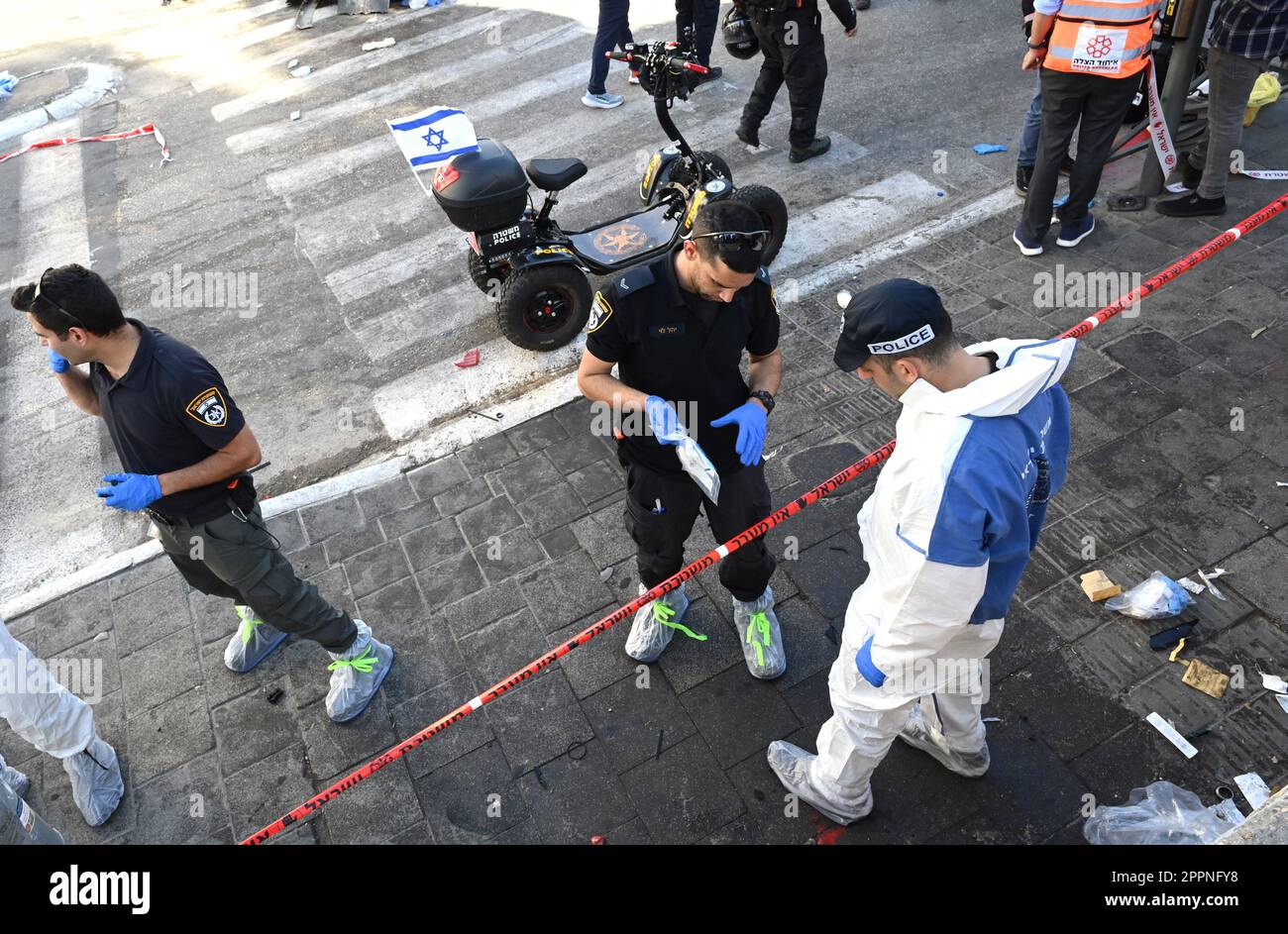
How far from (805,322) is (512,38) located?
7714mm

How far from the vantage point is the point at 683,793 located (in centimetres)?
363

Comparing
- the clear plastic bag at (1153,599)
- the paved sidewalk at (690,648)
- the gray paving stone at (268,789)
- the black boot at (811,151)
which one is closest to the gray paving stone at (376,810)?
the paved sidewalk at (690,648)

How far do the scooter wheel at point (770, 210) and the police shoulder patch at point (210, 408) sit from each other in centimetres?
382

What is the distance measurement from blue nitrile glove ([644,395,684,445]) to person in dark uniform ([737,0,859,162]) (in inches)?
210

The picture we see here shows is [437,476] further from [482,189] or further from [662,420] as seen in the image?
[662,420]

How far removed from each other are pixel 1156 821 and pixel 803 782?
52.3 inches

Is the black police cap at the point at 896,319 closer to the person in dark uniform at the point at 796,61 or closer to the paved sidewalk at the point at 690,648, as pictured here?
the paved sidewalk at the point at 690,648

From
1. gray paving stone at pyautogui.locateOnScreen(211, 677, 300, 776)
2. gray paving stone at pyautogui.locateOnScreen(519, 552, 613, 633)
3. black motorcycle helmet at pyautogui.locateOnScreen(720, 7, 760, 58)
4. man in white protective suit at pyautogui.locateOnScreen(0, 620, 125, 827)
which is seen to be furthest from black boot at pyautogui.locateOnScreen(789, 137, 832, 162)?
man in white protective suit at pyautogui.locateOnScreen(0, 620, 125, 827)

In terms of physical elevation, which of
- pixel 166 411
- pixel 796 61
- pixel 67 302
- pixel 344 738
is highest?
pixel 67 302

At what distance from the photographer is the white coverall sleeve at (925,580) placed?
8.01 feet

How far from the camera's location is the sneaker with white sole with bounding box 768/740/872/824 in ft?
11.1

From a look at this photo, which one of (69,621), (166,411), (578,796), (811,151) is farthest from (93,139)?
(578,796)

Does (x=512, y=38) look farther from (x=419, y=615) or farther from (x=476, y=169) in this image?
(x=419, y=615)

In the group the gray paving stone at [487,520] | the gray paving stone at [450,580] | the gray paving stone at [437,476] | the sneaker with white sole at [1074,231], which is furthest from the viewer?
the sneaker with white sole at [1074,231]
